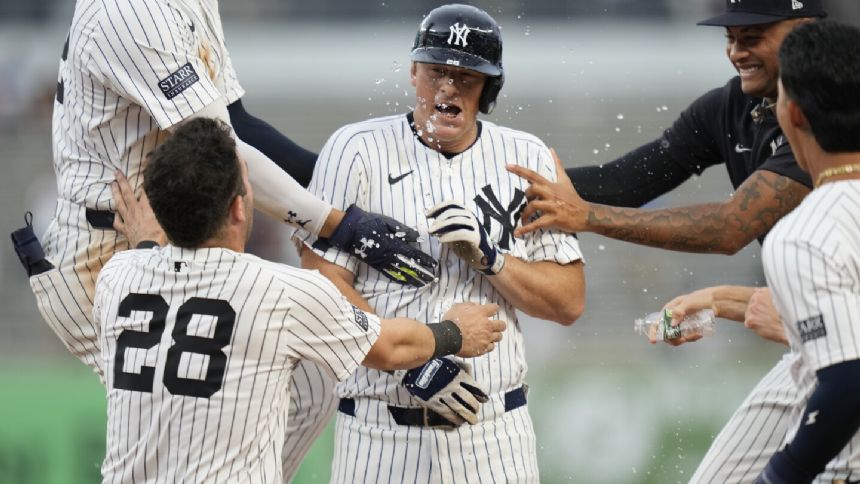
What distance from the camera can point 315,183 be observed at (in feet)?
15.6

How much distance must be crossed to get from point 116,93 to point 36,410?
5.01 m

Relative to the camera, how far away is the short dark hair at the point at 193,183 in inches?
146

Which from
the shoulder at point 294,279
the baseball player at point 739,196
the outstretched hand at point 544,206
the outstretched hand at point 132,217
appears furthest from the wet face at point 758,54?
the outstretched hand at point 132,217

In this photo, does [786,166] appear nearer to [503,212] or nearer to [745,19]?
[745,19]

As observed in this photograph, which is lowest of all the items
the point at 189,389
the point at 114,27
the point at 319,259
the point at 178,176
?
the point at 189,389

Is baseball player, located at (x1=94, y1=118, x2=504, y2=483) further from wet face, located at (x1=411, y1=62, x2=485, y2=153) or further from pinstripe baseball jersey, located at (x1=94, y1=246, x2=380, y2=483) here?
wet face, located at (x1=411, y1=62, x2=485, y2=153)

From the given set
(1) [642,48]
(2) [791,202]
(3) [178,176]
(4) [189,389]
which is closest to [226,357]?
(4) [189,389]

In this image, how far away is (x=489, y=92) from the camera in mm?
4758

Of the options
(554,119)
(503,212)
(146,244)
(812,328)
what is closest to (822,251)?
(812,328)

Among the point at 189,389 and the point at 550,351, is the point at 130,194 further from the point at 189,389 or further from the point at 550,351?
the point at 550,351

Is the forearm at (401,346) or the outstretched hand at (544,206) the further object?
the outstretched hand at (544,206)

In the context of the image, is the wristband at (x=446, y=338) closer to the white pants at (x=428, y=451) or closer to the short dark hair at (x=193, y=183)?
the white pants at (x=428, y=451)

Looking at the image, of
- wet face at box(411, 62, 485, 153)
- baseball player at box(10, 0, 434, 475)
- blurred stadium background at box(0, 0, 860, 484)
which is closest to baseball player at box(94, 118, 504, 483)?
baseball player at box(10, 0, 434, 475)

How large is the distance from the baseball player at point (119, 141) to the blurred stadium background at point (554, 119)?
14.7 feet
